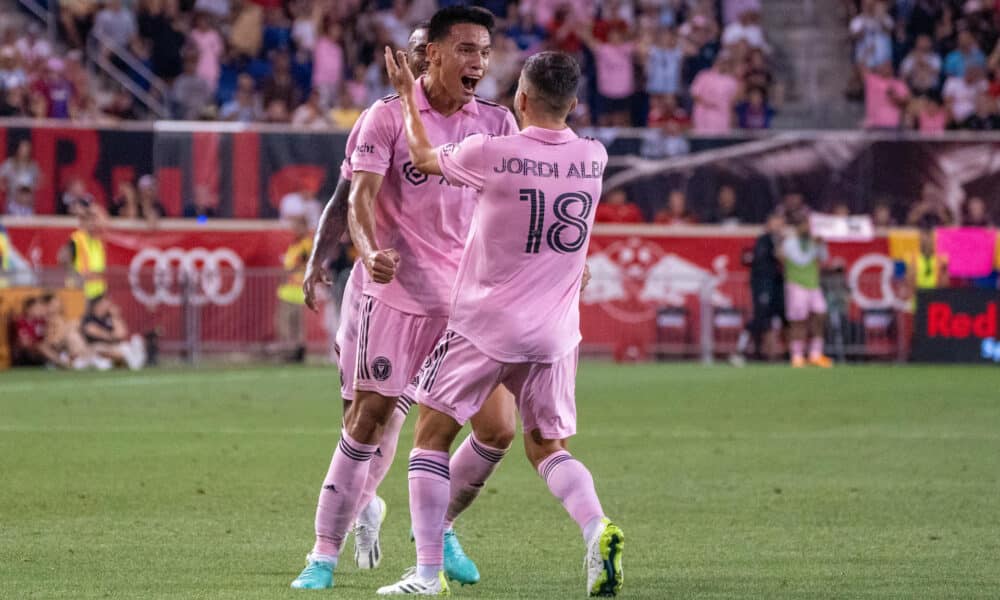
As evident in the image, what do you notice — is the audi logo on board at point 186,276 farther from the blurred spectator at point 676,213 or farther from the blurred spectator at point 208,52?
the blurred spectator at point 676,213

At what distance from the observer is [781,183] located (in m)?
27.3

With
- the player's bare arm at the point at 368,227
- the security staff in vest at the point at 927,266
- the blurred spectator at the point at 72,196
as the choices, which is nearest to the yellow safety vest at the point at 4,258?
the blurred spectator at the point at 72,196

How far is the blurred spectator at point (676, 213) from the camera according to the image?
27016 mm

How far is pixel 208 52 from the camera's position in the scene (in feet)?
96.6

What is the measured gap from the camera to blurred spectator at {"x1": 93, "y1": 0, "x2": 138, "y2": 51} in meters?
29.7

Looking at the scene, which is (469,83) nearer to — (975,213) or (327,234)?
(327,234)

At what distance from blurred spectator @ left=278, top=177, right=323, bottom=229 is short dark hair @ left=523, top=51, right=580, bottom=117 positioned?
63.2ft

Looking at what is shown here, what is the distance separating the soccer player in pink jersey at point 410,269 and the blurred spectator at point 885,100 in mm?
22296

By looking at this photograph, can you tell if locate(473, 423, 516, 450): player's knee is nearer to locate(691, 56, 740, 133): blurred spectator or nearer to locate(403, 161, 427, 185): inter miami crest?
locate(403, 161, 427, 185): inter miami crest

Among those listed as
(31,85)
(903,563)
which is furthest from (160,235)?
(903,563)

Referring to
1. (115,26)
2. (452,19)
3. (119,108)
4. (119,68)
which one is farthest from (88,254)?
(452,19)

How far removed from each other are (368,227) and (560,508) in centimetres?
356

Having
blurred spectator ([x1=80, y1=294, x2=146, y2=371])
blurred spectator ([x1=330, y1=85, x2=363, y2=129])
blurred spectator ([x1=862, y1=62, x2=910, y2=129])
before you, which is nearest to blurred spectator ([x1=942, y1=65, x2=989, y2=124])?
blurred spectator ([x1=862, y1=62, x2=910, y2=129])

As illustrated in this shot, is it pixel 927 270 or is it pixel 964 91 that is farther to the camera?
pixel 964 91
